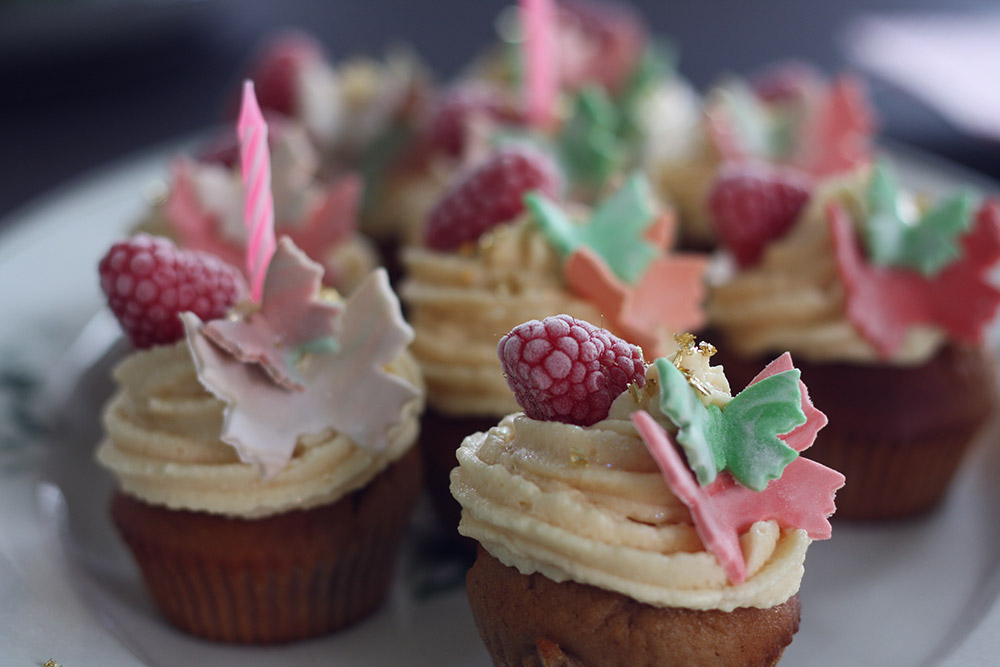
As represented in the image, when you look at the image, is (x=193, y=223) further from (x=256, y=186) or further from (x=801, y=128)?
(x=801, y=128)

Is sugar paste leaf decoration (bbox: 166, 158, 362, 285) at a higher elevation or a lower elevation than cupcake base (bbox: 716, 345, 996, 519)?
higher

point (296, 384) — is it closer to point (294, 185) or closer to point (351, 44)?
point (294, 185)

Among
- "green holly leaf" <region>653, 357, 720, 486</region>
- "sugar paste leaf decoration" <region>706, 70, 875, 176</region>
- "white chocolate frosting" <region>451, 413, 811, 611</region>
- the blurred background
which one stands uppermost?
"green holly leaf" <region>653, 357, 720, 486</region>

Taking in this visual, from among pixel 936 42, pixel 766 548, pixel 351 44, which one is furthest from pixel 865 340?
pixel 351 44

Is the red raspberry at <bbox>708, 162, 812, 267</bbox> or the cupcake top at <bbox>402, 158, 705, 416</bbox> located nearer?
the cupcake top at <bbox>402, 158, 705, 416</bbox>

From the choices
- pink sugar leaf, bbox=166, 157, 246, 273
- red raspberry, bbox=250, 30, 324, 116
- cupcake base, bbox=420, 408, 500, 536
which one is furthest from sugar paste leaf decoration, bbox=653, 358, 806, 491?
red raspberry, bbox=250, 30, 324, 116

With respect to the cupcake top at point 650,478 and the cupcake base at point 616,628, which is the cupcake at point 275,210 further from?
the cupcake base at point 616,628

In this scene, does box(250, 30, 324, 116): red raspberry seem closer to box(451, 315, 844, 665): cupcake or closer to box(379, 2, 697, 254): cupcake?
box(379, 2, 697, 254): cupcake

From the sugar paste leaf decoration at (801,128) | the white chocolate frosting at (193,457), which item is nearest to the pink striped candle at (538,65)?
the sugar paste leaf decoration at (801,128)

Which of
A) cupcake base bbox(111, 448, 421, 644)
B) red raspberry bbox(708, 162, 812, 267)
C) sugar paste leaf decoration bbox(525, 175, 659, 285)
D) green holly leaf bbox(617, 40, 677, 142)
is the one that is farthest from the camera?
green holly leaf bbox(617, 40, 677, 142)
